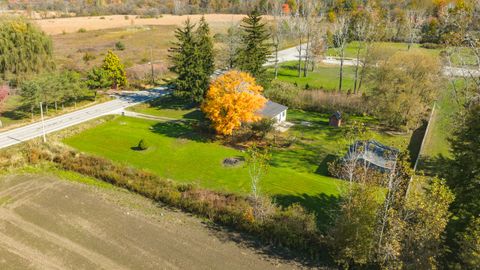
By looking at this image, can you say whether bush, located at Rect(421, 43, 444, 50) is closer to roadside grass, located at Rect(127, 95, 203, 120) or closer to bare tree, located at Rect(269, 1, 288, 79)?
bare tree, located at Rect(269, 1, 288, 79)

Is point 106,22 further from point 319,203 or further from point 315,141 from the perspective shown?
point 319,203

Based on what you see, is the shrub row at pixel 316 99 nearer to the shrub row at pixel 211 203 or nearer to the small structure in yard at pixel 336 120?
the small structure in yard at pixel 336 120

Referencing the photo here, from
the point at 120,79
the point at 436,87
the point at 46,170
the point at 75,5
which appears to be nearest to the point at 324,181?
the point at 436,87

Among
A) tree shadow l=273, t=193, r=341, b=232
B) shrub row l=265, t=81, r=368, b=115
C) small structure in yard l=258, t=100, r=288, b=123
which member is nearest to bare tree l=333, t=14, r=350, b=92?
shrub row l=265, t=81, r=368, b=115

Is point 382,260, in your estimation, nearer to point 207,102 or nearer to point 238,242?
point 238,242

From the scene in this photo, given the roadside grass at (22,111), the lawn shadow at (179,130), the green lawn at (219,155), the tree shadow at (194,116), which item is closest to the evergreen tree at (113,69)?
the roadside grass at (22,111)
